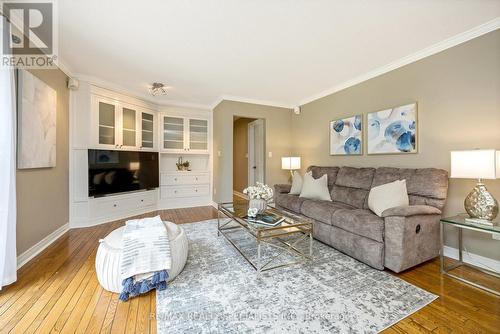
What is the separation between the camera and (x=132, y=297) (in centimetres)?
164

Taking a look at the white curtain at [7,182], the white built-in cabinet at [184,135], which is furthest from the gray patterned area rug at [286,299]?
the white built-in cabinet at [184,135]

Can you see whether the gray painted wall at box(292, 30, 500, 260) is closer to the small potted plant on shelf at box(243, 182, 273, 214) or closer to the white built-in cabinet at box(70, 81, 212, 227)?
the small potted plant on shelf at box(243, 182, 273, 214)

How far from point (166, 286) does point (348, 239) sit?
1923 millimetres

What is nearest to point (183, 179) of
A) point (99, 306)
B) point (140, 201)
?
point (140, 201)

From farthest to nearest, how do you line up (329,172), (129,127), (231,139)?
(231,139)
(129,127)
(329,172)

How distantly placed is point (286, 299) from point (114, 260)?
1.41 metres

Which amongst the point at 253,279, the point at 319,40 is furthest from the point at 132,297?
the point at 319,40

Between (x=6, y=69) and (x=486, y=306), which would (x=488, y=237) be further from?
(x=6, y=69)

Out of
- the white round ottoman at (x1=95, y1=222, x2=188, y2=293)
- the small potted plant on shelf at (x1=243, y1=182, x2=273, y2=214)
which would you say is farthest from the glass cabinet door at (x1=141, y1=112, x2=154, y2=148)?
the small potted plant on shelf at (x1=243, y1=182, x2=273, y2=214)

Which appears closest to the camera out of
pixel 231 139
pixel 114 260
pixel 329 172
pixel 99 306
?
pixel 99 306

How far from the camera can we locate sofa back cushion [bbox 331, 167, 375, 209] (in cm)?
287

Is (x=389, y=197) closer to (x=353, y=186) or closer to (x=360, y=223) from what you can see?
(x=360, y=223)

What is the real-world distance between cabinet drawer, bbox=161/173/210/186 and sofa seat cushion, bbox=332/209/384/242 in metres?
3.43

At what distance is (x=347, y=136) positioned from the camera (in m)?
3.57
